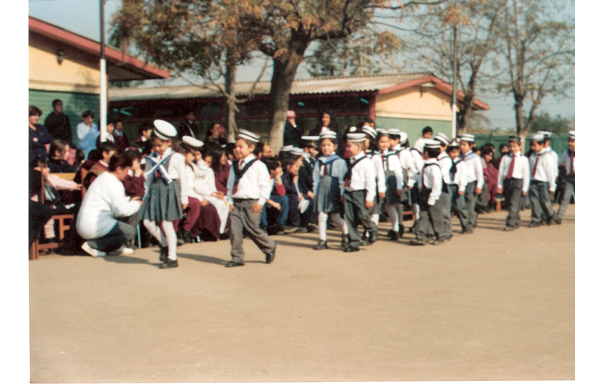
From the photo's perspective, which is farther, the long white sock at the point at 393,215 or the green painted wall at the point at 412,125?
the green painted wall at the point at 412,125

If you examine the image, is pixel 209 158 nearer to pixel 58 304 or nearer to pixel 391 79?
pixel 58 304

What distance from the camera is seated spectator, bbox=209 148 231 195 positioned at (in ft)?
36.3

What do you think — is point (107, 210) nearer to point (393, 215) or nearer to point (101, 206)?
point (101, 206)

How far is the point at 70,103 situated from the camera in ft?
48.1

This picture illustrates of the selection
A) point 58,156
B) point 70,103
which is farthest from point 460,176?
point 70,103

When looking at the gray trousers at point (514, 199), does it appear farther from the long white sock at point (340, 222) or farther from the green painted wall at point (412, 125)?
the green painted wall at point (412, 125)

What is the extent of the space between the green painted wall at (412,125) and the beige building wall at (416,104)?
0.46ft

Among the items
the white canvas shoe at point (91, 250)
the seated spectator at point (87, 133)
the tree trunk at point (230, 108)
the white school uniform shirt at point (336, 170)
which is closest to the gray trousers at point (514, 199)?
the white school uniform shirt at point (336, 170)

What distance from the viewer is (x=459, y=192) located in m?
11.1

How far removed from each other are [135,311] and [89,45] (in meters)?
9.82

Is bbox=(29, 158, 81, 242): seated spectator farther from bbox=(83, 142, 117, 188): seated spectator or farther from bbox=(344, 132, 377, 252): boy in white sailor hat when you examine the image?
bbox=(344, 132, 377, 252): boy in white sailor hat

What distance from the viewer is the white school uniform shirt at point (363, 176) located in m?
9.30

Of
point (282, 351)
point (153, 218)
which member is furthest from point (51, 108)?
point (282, 351)

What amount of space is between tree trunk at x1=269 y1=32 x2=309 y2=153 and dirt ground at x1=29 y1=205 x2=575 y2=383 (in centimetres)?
877
